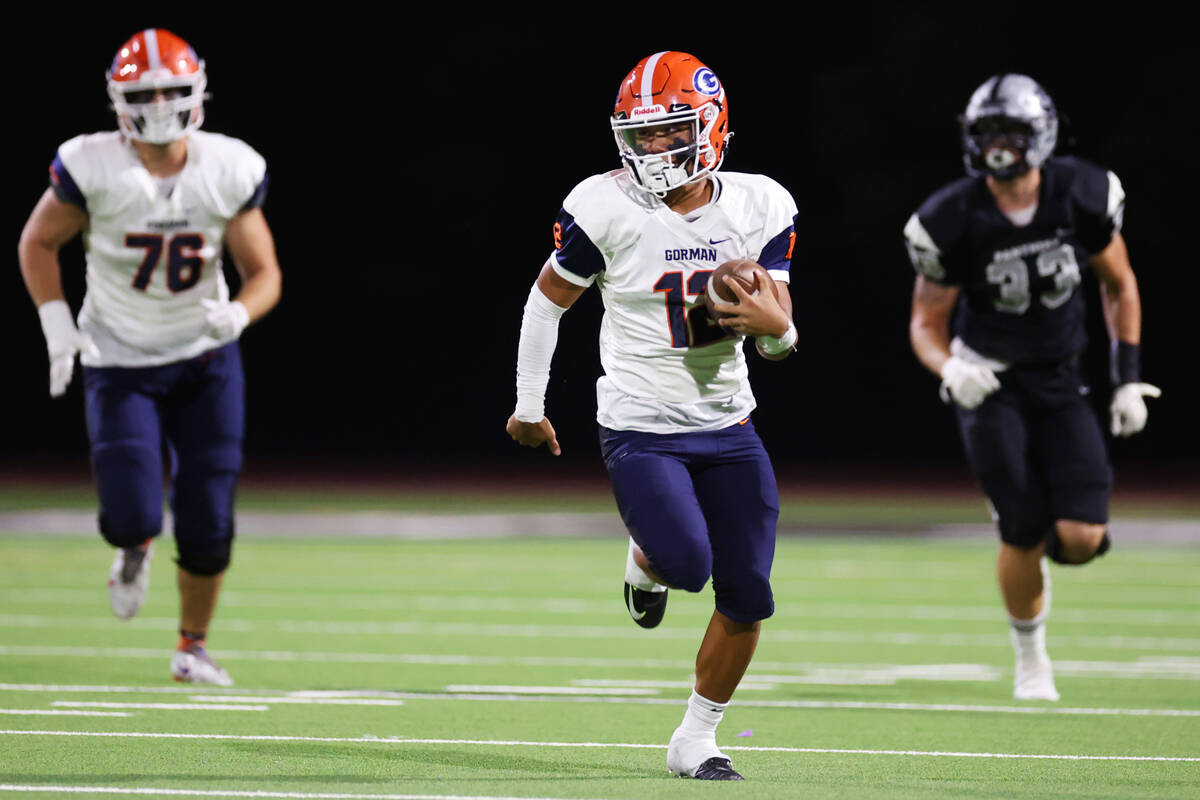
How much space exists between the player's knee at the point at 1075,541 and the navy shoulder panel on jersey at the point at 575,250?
85.4 inches

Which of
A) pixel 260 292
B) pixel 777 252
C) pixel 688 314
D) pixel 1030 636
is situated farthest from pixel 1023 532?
pixel 260 292

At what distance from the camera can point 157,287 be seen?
18.8ft

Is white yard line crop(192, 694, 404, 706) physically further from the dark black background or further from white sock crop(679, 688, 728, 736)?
the dark black background

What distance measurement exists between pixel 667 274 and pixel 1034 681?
2.33m

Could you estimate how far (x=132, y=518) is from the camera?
5.61m

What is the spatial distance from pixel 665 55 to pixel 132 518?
236 cm

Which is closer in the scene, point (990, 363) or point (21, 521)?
point (990, 363)

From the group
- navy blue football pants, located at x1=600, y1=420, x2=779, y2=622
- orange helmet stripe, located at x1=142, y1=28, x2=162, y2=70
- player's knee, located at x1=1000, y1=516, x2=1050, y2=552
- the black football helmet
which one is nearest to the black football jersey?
the black football helmet

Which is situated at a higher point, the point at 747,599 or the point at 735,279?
the point at 735,279

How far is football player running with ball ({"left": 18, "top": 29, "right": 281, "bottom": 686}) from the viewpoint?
5598mm

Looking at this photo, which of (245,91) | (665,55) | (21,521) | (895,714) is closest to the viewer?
(665,55)

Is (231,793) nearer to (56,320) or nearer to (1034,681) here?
(56,320)

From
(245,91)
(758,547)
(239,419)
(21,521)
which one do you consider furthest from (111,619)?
(245,91)

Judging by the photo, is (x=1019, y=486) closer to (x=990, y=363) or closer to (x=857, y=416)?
(x=990, y=363)
